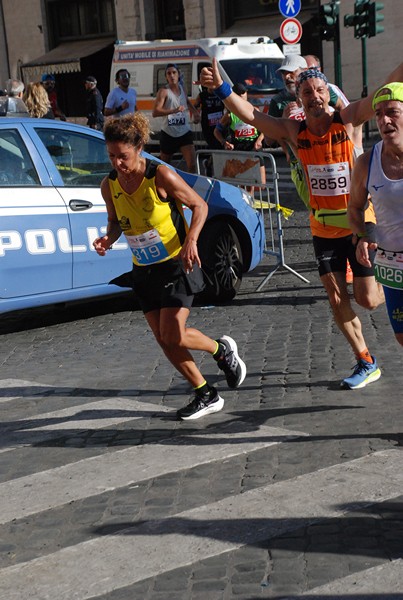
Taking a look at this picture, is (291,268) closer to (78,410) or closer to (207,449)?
(78,410)

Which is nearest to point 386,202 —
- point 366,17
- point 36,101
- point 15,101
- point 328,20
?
point 15,101

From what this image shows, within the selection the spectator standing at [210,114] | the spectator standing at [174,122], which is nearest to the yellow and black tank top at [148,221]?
the spectator standing at [174,122]

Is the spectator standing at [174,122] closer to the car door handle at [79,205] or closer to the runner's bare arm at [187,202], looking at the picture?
the car door handle at [79,205]

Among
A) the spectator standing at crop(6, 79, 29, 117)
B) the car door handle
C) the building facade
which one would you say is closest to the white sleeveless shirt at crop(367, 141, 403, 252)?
the car door handle

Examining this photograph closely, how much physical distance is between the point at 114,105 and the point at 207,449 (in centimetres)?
1545

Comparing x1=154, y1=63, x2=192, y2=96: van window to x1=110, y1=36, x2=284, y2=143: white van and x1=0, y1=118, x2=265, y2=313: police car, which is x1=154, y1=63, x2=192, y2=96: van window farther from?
x1=0, y1=118, x2=265, y2=313: police car

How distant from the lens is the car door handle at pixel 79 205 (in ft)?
30.9

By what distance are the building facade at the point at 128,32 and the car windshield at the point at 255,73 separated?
5672 millimetres

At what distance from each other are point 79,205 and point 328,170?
9.45ft

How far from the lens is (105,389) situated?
24.4ft

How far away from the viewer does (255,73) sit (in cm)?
2850

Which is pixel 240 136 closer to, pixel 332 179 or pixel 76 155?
pixel 76 155

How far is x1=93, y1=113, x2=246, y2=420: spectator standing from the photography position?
6.36 metres

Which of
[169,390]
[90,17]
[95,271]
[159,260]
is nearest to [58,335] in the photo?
[95,271]
